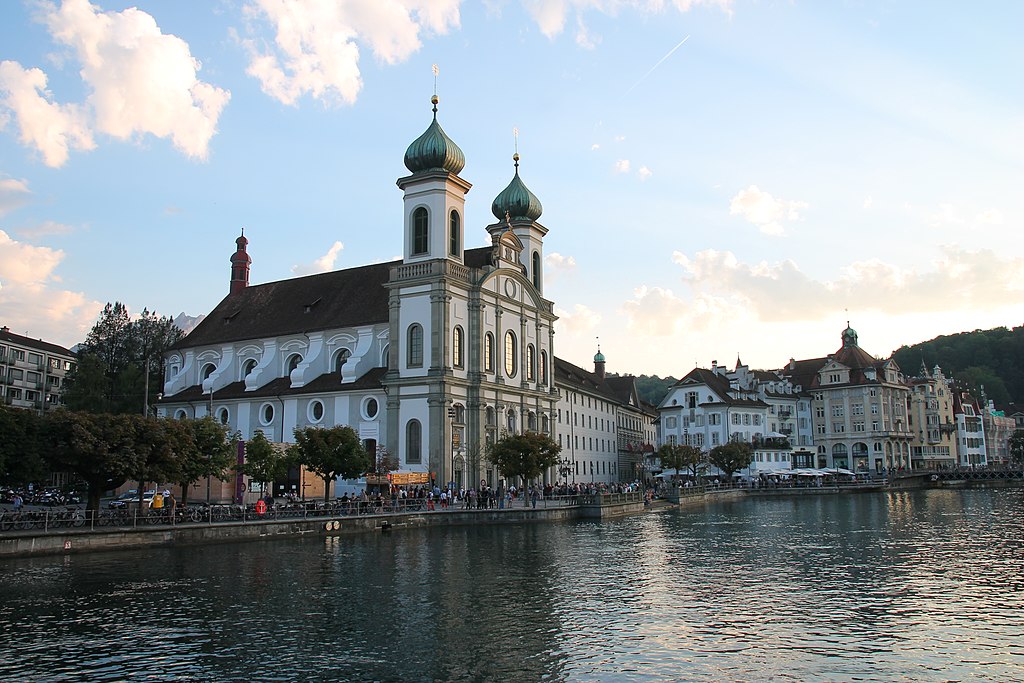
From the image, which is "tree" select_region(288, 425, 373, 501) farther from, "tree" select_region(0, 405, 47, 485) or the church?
"tree" select_region(0, 405, 47, 485)

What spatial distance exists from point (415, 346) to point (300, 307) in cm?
1798

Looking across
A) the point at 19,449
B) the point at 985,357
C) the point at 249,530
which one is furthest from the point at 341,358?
the point at 985,357

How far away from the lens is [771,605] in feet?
77.2

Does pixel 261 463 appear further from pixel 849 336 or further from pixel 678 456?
pixel 849 336

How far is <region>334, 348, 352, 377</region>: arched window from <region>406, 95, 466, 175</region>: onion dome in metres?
15.1

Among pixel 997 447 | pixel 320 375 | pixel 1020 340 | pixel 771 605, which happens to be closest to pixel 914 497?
pixel 320 375

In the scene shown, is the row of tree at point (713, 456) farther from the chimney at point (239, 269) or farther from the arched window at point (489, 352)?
the chimney at point (239, 269)

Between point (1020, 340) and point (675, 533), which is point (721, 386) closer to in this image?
point (675, 533)

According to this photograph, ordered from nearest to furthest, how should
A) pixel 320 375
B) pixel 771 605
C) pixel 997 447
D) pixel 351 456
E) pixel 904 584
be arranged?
pixel 771 605 → pixel 904 584 → pixel 351 456 → pixel 320 375 → pixel 997 447

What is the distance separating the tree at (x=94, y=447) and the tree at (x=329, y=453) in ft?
43.8

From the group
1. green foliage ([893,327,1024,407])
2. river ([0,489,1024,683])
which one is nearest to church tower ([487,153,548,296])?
river ([0,489,1024,683])

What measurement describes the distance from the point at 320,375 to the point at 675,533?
35790mm

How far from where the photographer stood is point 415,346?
64.6 metres

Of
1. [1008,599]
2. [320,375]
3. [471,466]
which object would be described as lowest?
[1008,599]
